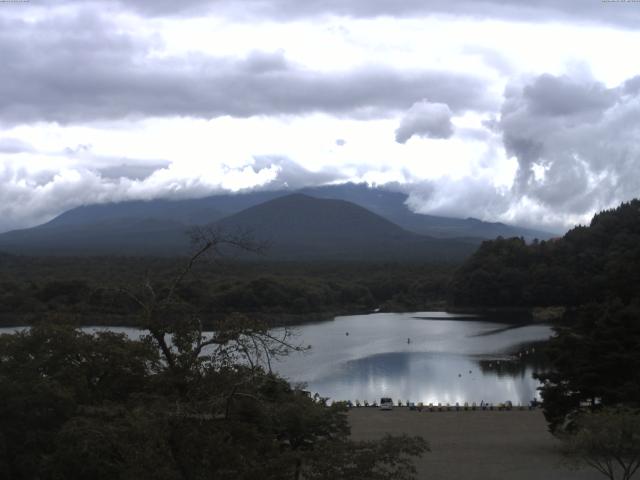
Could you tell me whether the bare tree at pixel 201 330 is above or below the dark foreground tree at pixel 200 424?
above

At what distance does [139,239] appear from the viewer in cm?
10044

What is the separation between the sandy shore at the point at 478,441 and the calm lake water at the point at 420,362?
2820mm

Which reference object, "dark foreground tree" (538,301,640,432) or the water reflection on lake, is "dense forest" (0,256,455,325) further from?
"dark foreground tree" (538,301,640,432)

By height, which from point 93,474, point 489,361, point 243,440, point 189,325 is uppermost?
point 189,325

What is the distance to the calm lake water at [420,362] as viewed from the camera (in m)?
21.9

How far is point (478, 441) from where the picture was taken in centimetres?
1396

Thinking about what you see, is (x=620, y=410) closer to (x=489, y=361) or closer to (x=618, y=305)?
(x=618, y=305)

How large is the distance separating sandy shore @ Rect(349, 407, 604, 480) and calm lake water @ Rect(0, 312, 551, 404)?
282 centimetres

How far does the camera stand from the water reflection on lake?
21875 mm

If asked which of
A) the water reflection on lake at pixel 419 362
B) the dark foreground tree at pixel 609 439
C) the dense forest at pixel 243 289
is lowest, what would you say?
the water reflection on lake at pixel 419 362

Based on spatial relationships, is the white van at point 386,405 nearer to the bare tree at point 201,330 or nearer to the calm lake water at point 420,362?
the calm lake water at point 420,362

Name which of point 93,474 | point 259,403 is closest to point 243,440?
point 259,403

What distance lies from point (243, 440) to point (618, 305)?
32.8 ft

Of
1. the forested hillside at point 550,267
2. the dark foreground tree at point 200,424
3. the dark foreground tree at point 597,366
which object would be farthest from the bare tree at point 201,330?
the forested hillside at point 550,267
